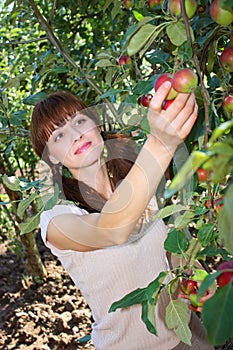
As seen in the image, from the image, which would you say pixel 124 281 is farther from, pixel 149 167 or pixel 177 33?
pixel 177 33

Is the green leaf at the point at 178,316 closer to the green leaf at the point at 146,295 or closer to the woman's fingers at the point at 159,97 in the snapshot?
the green leaf at the point at 146,295

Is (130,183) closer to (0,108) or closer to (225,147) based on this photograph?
(225,147)

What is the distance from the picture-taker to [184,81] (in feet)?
2.45

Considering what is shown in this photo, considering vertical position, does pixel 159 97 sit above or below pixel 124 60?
above

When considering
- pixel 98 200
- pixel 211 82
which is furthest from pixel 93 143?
pixel 211 82

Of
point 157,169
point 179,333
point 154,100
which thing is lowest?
point 179,333

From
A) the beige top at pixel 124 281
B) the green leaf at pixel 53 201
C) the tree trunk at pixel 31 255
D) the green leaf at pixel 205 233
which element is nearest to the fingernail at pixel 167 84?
the green leaf at pixel 205 233

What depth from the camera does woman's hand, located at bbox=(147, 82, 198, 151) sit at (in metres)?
0.77

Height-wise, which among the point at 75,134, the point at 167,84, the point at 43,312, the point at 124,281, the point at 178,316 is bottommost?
the point at 43,312

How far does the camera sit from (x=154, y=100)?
2.51 feet

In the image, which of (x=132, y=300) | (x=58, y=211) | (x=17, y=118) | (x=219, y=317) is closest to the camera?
(x=219, y=317)

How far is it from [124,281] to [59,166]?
370mm

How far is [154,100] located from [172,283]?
34 centimetres

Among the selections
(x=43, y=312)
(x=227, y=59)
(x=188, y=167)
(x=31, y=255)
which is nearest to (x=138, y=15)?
(x=227, y=59)
